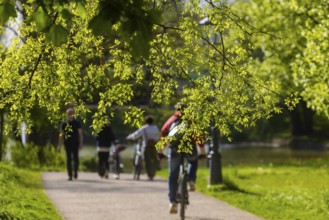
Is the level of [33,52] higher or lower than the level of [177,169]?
higher

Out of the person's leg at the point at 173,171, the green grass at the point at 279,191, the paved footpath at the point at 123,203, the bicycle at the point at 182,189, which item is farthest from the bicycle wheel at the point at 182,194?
the green grass at the point at 279,191

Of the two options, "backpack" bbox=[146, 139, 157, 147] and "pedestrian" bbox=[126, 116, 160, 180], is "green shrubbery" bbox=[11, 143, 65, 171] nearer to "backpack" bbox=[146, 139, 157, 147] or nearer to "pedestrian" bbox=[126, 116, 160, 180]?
"pedestrian" bbox=[126, 116, 160, 180]

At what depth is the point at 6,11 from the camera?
576 cm

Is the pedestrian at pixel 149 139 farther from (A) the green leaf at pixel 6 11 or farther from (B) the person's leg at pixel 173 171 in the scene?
(A) the green leaf at pixel 6 11

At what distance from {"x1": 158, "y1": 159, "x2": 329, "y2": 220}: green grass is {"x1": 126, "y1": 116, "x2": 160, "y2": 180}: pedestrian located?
1.31 meters

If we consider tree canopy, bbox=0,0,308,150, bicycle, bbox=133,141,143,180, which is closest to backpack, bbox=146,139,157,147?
bicycle, bbox=133,141,143,180

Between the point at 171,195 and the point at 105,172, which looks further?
the point at 105,172

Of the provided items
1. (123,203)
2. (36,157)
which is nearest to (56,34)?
(123,203)

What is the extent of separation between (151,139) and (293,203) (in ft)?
20.8

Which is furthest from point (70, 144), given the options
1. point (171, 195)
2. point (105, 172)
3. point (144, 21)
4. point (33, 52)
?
point (144, 21)

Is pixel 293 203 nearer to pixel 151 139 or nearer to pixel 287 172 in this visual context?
pixel 151 139

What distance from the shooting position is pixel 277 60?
33438 mm

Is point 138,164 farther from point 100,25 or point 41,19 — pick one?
point 100,25

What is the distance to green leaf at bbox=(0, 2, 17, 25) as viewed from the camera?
18.8 ft
